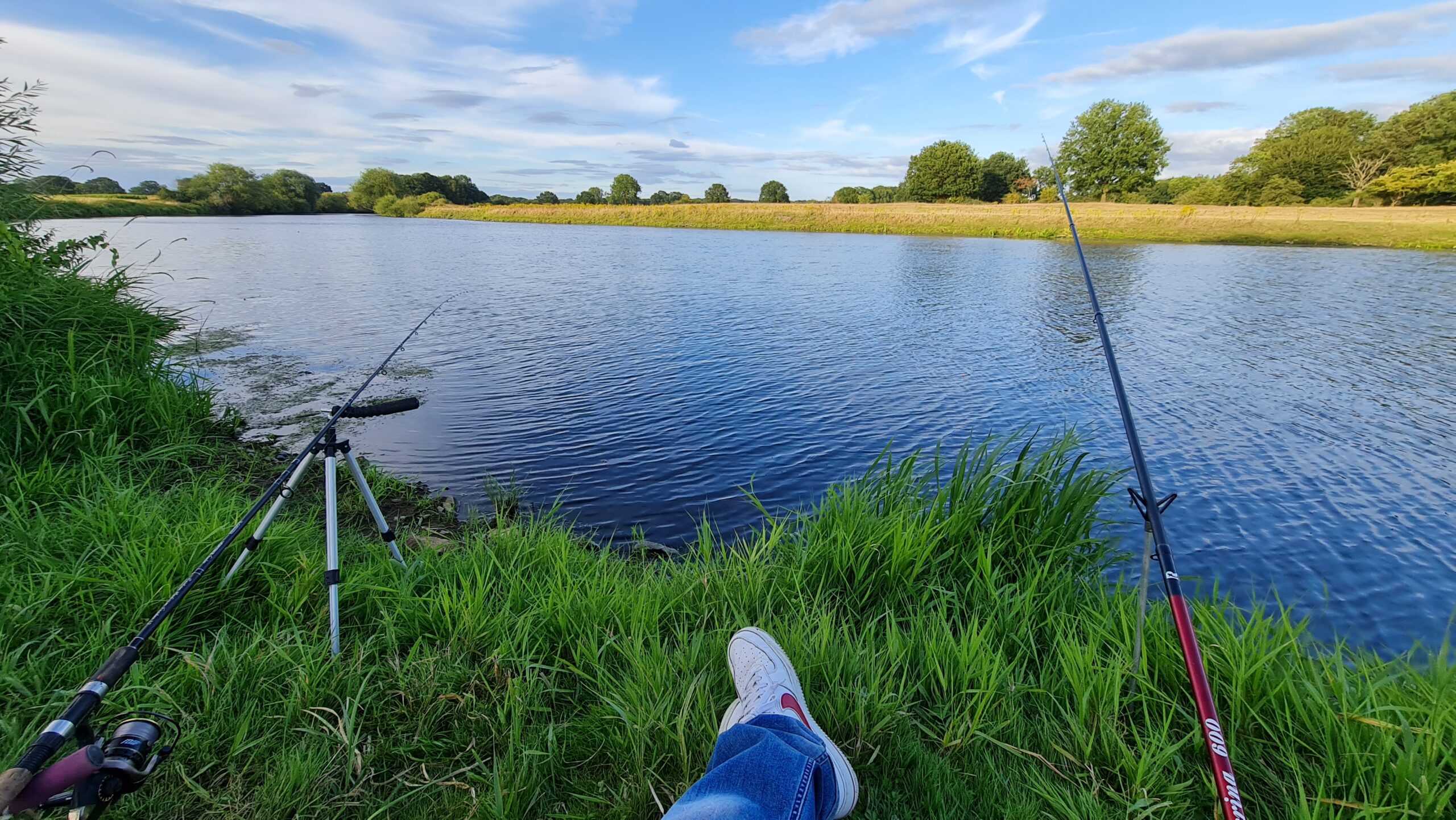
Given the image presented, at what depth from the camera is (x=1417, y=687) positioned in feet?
8.62

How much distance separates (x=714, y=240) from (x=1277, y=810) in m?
41.6

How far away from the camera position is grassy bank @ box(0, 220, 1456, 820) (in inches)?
88.7

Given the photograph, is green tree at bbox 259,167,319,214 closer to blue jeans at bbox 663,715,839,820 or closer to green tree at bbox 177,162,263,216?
green tree at bbox 177,162,263,216

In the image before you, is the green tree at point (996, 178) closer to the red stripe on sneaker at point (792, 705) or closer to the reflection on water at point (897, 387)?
the reflection on water at point (897, 387)

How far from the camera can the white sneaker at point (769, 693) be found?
6.95 feet

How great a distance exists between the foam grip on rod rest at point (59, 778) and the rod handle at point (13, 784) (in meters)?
0.01

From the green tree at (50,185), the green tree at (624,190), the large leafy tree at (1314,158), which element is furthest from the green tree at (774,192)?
the green tree at (50,185)

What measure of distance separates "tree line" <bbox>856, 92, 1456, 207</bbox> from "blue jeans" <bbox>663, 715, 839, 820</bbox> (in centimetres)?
4342

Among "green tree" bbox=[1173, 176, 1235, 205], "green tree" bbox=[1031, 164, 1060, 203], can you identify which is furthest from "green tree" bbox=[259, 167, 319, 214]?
"green tree" bbox=[1173, 176, 1235, 205]

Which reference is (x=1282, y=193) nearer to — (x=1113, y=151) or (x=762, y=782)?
(x=1113, y=151)

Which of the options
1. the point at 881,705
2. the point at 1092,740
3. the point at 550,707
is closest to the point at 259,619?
the point at 550,707

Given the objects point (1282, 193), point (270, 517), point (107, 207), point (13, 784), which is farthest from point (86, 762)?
point (1282, 193)

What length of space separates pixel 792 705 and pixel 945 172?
86571 millimetres

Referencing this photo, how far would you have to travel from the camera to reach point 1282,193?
52812mm
